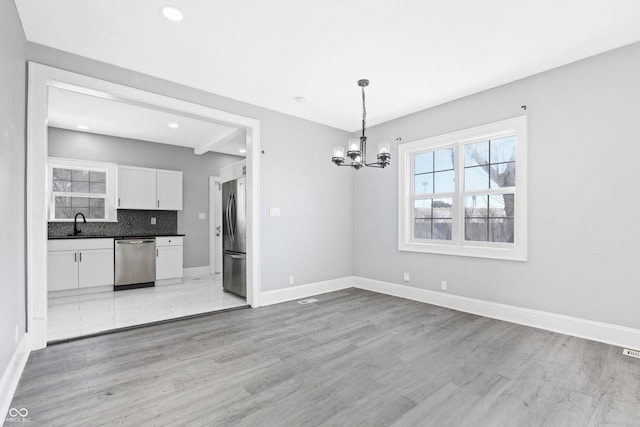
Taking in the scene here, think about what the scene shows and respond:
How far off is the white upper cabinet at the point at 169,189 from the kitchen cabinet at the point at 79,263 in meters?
1.23

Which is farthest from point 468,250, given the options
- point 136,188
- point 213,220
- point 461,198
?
point 136,188

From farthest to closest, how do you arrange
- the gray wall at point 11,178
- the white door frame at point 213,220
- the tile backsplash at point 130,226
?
the white door frame at point 213,220 < the tile backsplash at point 130,226 < the gray wall at point 11,178

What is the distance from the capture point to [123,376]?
2.31 metres

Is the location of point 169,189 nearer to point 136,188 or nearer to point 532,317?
point 136,188

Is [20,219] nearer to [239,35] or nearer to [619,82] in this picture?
[239,35]

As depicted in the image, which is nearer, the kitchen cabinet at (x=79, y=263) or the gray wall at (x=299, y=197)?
the gray wall at (x=299, y=197)

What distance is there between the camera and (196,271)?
669cm

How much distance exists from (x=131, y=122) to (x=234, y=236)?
2.55 m

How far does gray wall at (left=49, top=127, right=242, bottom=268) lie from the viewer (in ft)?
17.9

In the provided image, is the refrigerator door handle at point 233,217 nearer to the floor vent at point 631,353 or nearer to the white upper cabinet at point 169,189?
the white upper cabinet at point 169,189

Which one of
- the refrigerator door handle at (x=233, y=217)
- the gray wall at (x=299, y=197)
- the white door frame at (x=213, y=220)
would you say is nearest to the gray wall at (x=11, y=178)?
the gray wall at (x=299, y=197)

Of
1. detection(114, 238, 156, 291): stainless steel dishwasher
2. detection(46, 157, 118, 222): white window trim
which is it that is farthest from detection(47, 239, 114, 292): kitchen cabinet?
detection(46, 157, 118, 222): white window trim

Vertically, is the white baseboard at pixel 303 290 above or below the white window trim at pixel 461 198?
below

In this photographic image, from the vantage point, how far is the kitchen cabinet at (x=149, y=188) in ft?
18.7
